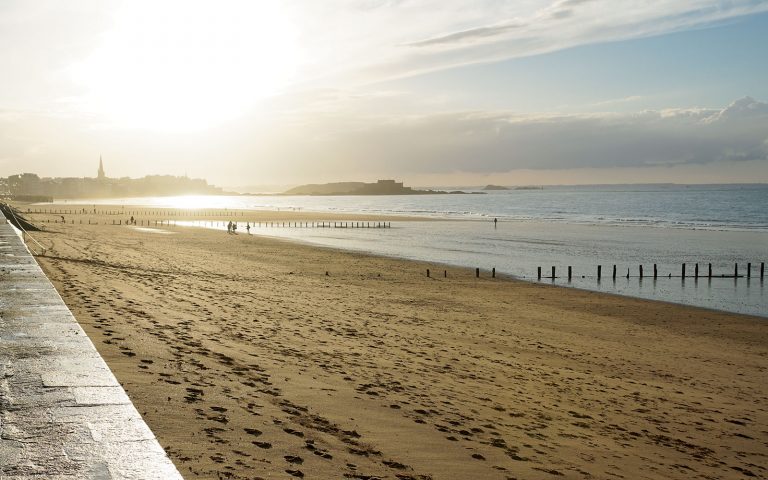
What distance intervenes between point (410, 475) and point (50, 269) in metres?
19.4

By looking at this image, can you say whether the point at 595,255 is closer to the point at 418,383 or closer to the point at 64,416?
the point at 418,383

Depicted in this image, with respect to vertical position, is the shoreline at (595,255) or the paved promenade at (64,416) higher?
the paved promenade at (64,416)

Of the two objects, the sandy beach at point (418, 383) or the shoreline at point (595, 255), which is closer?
the sandy beach at point (418, 383)

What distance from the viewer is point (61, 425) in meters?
3.72

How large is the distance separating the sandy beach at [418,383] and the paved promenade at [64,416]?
1.34 m

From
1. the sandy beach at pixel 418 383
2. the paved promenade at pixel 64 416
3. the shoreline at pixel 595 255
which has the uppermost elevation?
the paved promenade at pixel 64 416

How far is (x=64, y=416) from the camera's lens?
386cm

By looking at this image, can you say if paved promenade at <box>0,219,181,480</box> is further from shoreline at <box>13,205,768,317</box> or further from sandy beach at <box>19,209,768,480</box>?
shoreline at <box>13,205,768,317</box>

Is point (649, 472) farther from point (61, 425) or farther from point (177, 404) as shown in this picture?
point (61, 425)

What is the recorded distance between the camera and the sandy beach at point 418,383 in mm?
6797

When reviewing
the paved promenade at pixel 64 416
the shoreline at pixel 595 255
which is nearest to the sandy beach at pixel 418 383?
the paved promenade at pixel 64 416

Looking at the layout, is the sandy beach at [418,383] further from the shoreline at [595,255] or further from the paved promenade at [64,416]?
the shoreline at [595,255]

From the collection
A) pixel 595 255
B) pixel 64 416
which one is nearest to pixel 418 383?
pixel 64 416

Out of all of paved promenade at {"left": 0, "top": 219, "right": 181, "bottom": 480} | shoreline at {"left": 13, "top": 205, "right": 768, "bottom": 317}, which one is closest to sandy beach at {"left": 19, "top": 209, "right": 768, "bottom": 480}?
paved promenade at {"left": 0, "top": 219, "right": 181, "bottom": 480}
